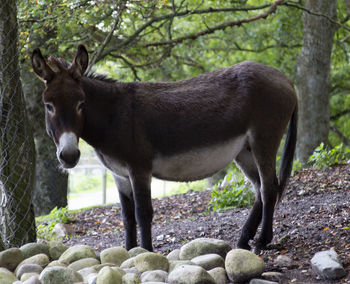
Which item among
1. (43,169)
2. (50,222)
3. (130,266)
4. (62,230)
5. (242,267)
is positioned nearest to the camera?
(242,267)

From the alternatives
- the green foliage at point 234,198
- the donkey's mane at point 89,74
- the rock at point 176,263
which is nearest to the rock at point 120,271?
the rock at point 176,263

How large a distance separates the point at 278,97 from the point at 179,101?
1013 millimetres

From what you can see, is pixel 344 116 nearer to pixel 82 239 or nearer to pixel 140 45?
pixel 140 45

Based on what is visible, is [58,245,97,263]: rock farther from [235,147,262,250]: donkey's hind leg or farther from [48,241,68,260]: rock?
[235,147,262,250]: donkey's hind leg

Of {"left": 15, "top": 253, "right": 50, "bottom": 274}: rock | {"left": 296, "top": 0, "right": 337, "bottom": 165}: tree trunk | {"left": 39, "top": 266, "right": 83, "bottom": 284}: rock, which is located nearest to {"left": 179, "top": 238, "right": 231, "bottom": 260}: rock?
{"left": 39, "top": 266, "right": 83, "bottom": 284}: rock

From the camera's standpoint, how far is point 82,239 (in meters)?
6.77

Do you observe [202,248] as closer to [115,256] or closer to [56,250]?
[115,256]

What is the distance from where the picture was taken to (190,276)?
331 cm

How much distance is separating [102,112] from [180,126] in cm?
77

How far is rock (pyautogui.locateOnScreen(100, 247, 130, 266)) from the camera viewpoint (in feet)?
13.4

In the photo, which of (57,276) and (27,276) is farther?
(27,276)

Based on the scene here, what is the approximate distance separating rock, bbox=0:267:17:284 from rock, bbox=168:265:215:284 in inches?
51.7

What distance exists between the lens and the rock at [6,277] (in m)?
3.68

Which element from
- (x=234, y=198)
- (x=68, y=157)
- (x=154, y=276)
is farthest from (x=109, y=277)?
(x=234, y=198)
